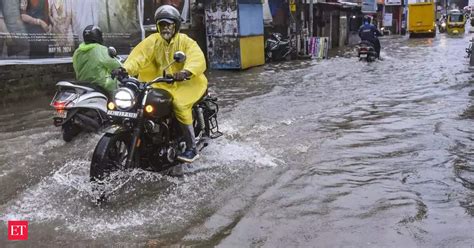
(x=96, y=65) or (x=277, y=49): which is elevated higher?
(x=277, y=49)

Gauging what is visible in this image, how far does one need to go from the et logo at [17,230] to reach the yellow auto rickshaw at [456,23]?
4532 centimetres

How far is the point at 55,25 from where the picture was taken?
1012 cm

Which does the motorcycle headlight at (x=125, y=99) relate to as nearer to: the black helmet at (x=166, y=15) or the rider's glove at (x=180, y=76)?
the rider's glove at (x=180, y=76)

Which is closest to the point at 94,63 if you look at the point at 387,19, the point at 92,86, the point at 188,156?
the point at 92,86

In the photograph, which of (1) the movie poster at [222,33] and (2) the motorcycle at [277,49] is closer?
(1) the movie poster at [222,33]

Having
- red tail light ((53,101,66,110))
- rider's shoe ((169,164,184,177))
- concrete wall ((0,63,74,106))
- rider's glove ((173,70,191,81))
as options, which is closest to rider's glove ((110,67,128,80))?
rider's glove ((173,70,191,81))

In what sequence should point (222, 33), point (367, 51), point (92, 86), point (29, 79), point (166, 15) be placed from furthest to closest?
A: point (367, 51) → point (222, 33) → point (29, 79) → point (92, 86) → point (166, 15)

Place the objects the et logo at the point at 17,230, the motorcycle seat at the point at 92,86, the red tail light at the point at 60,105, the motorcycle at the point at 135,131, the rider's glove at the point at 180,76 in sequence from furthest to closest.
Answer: the motorcycle seat at the point at 92,86 < the red tail light at the point at 60,105 < the rider's glove at the point at 180,76 < the motorcycle at the point at 135,131 < the et logo at the point at 17,230

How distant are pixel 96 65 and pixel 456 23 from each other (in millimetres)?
43453

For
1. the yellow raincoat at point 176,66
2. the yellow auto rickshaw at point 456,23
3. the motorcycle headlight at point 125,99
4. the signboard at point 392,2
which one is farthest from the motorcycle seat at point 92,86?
the signboard at point 392,2

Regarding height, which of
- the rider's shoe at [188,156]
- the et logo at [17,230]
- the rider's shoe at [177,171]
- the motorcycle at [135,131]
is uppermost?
the motorcycle at [135,131]

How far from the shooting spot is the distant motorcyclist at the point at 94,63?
6.69 metres

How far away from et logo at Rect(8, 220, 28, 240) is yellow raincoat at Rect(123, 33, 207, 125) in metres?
1.73

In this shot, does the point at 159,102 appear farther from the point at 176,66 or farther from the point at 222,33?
the point at 222,33
